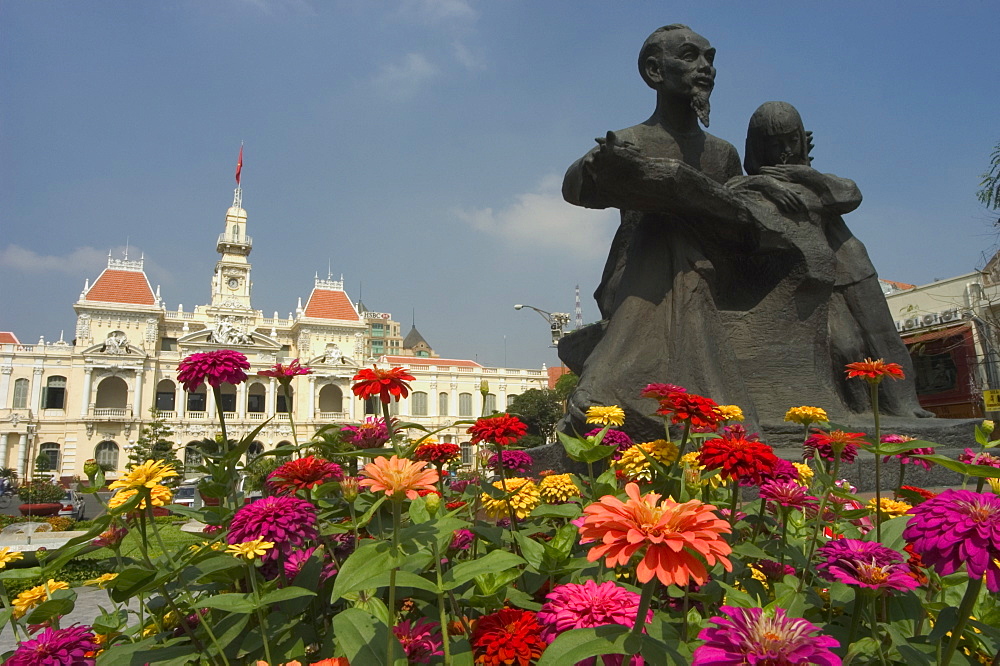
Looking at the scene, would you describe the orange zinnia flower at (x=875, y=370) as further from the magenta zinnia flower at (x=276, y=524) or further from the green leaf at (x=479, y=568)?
the magenta zinnia flower at (x=276, y=524)

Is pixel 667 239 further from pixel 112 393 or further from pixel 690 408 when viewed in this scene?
pixel 112 393

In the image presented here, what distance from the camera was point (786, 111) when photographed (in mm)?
4312

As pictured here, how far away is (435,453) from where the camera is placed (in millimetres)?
1859

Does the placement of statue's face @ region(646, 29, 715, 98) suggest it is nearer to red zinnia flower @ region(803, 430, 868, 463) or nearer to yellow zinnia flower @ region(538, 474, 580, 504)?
red zinnia flower @ region(803, 430, 868, 463)

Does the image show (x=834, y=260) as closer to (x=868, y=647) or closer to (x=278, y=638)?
(x=868, y=647)

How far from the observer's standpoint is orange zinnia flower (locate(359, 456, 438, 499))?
38.3 inches

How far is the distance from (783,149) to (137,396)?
1675 inches

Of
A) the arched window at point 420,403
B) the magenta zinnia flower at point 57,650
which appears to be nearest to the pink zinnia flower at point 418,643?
the magenta zinnia flower at point 57,650

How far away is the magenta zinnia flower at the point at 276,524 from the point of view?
114 centimetres

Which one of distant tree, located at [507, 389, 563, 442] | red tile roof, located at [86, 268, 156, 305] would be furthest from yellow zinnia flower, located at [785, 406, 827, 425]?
red tile roof, located at [86, 268, 156, 305]

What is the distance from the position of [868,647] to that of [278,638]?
1050 millimetres

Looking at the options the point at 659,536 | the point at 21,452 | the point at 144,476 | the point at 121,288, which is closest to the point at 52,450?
the point at 21,452

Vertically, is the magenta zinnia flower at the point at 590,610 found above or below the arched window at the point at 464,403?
below

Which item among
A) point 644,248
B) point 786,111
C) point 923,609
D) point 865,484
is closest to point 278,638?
point 923,609
